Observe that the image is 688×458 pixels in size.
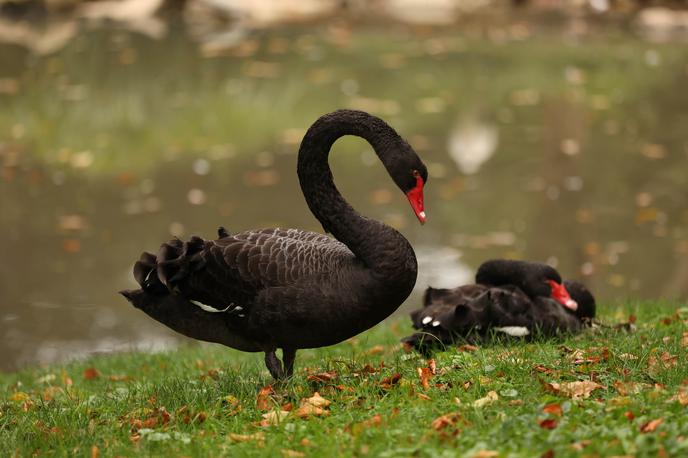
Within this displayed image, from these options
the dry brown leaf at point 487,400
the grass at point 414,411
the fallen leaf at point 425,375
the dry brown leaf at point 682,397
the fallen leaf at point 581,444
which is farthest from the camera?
the fallen leaf at point 425,375

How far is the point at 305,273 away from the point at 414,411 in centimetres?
84

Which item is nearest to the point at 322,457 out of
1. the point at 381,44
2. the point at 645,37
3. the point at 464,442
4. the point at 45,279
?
the point at 464,442

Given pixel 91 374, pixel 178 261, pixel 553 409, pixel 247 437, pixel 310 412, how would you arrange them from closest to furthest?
pixel 553 409 → pixel 247 437 → pixel 310 412 → pixel 178 261 → pixel 91 374

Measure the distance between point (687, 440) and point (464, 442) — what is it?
738 mm

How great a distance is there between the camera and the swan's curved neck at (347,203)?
14.0 feet

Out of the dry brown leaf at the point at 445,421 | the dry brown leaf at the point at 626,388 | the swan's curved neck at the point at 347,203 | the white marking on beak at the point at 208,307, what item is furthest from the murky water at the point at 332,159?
the dry brown leaf at the point at 626,388

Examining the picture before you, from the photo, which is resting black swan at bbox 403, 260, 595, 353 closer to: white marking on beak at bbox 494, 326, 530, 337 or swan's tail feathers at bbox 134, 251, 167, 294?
white marking on beak at bbox 494, 326, 530, 337

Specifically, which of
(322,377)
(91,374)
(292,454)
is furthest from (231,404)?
(91,374)

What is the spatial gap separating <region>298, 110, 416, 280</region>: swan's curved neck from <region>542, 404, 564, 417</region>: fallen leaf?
95 centimetres

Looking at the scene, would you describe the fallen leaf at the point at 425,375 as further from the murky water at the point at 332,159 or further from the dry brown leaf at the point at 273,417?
the murky water at the point at 332,159

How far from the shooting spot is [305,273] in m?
4.32

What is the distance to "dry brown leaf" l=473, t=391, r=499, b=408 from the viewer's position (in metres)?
3.79

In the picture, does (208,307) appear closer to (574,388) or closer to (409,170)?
(409,170)

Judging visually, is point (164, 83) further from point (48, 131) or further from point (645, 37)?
point (645, 37)
